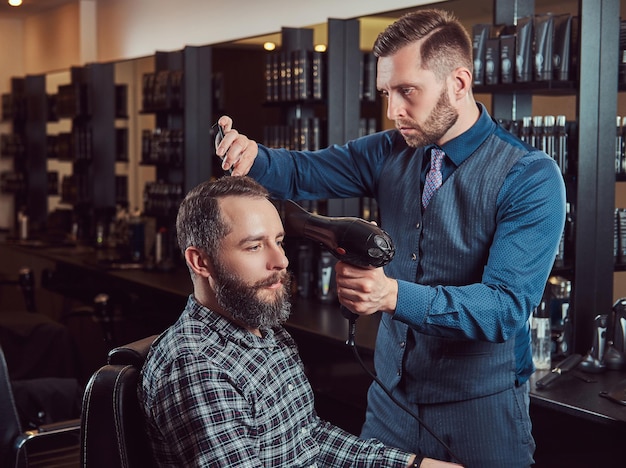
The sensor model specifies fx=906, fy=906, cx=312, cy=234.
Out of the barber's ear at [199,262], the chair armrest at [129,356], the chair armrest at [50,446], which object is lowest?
the chair armrest at [50,446]

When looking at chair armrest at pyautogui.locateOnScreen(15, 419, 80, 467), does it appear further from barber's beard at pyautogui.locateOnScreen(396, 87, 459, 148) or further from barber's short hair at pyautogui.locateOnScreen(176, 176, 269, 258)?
barber's beard at pyautogui.locateOnScreen(396, 87, 459, 148)

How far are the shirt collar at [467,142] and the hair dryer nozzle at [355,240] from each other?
41 cm

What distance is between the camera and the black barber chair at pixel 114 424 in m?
1.81

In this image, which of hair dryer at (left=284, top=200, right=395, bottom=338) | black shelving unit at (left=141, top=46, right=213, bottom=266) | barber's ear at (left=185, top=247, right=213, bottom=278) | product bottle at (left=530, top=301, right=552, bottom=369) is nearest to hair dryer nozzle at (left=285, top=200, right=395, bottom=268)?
hair dryer at (left=284, top=200, right=395, bottom=338)

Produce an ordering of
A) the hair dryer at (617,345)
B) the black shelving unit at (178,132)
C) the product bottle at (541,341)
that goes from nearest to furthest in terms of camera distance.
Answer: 1. the hair dryer at (617,345)
2. the product bottle at (541,341)
3. the black shelving unit at (178,132)

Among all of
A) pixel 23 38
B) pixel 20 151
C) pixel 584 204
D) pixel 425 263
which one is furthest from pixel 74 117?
pixel 425 263

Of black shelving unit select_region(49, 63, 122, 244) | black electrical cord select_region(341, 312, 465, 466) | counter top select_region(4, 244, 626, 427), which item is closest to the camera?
black electrical cord select_region(341, 312, 465, 466)

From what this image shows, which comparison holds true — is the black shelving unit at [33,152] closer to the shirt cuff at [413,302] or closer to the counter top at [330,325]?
the counter top at [330,325]

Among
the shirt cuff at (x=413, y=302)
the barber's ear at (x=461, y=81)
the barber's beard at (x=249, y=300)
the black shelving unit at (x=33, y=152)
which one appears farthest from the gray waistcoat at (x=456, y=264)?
the black shelving unit at (x=33, y=152)

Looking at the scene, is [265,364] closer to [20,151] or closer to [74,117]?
[74,117]

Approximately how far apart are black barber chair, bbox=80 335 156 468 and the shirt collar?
2.97 feet

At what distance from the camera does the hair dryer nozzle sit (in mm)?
1790

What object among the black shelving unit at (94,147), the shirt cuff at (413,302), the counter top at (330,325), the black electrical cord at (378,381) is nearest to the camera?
the shirt cuff at (413,302)

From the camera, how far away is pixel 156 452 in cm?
185
